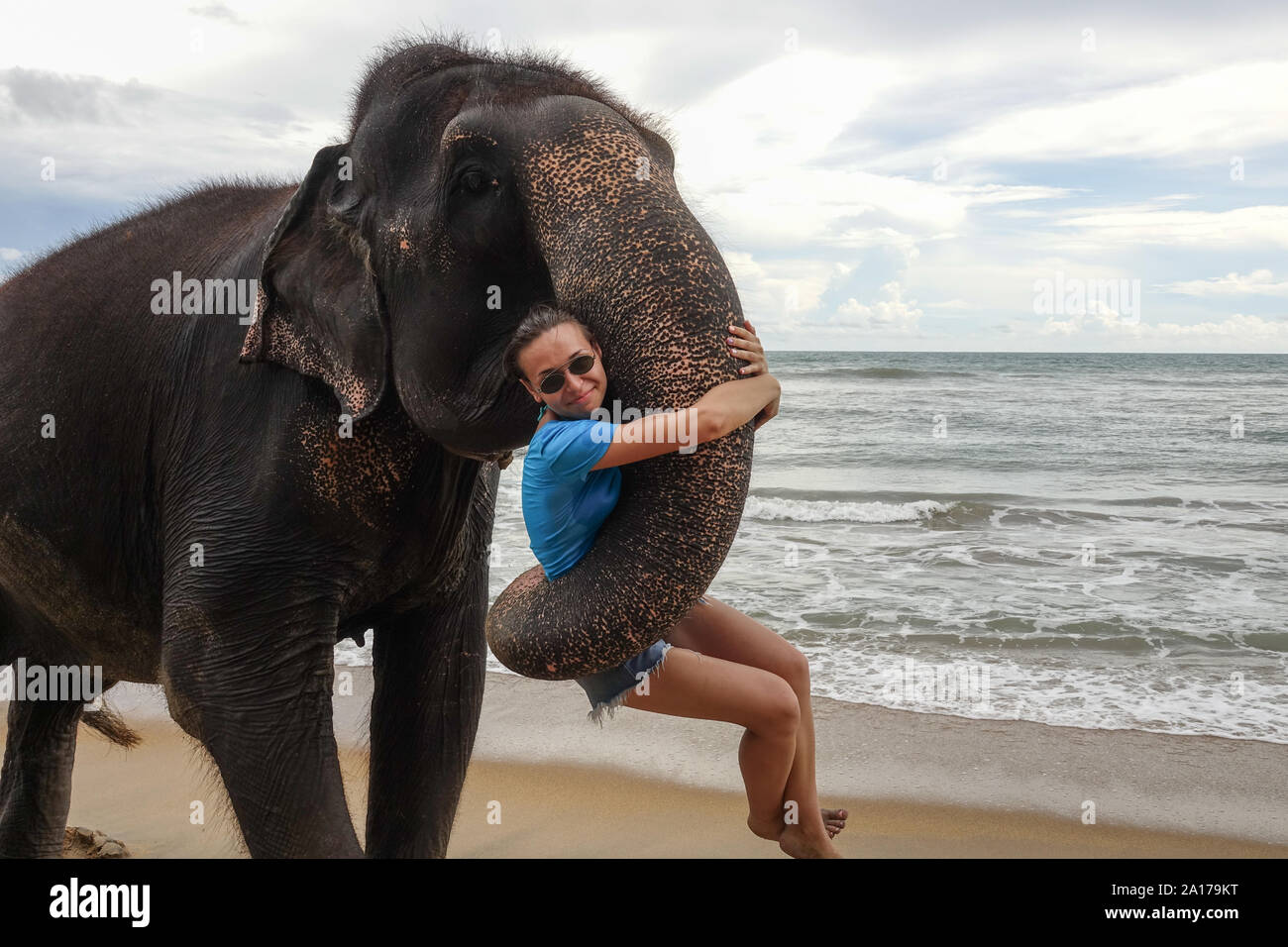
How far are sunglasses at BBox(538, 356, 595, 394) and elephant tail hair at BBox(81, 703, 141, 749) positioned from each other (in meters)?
3.46

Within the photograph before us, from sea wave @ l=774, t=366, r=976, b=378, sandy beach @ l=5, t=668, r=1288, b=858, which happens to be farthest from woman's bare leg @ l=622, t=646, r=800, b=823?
sea wave @ l=774, t=366, r=976, b=378

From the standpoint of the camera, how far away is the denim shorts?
2670mm

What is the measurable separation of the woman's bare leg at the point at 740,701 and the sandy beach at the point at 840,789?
1903 millimetres

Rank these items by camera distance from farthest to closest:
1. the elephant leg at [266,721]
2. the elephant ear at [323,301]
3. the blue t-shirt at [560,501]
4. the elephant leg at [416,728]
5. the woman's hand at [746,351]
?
the elephant leg at [416,728]
the elephant leg at [266,721]
the elephant ear at [323,301]
the blue t-shirt at [560,501]
the woman's hand at [746,351]

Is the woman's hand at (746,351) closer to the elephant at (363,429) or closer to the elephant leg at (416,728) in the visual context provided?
the elephant at (363,429)

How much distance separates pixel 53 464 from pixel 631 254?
1950 mm

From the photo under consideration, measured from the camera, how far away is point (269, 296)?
9.51ft

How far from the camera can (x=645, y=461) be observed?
2289mm

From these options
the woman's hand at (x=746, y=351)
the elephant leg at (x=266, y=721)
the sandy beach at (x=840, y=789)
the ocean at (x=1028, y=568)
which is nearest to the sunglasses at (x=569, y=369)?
the woman's hand at (x=746, y=351)

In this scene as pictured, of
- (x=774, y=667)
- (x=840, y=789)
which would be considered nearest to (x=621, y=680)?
(x=774, y=667)

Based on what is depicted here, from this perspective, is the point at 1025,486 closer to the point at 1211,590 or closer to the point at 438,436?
the point at 1211,590

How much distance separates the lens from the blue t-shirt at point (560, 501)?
2.39 meters

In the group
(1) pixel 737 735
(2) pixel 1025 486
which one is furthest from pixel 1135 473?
(1) pixel 737 735

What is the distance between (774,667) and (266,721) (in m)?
1.25
